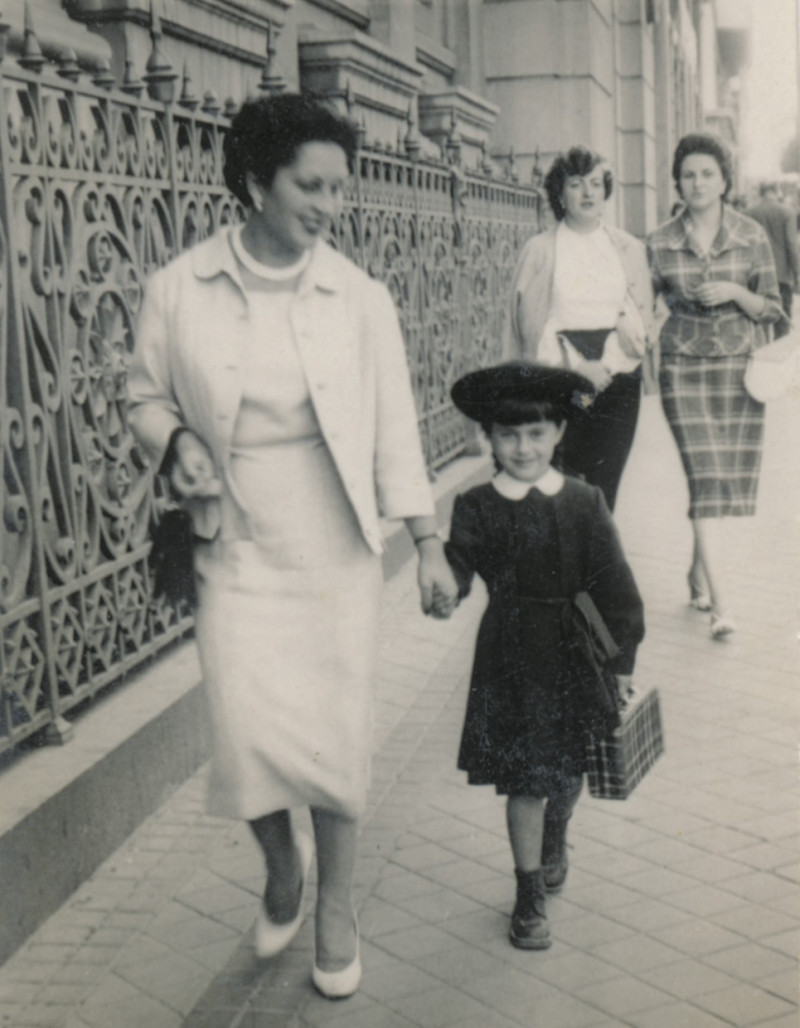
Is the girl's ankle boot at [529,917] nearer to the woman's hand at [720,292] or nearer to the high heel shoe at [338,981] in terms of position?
the high heel shoe at [338,981]

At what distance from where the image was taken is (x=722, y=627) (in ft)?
21.7

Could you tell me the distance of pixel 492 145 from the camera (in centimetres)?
1398

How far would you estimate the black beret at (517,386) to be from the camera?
3705 mm

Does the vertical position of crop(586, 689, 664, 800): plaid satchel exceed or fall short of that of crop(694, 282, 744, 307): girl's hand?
it falls short

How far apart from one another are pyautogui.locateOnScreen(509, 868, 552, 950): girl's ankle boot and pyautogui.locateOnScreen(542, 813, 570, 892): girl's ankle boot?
0.24 m

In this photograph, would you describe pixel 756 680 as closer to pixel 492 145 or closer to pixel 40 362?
pixel 40 362

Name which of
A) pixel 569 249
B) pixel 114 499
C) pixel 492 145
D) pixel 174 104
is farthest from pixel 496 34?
pixel 114 499

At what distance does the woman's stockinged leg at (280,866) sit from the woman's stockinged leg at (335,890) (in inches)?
3.6

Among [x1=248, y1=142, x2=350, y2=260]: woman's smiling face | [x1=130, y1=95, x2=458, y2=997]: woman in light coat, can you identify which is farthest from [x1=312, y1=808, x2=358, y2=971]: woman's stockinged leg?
[x1=248, y1=142, x2=350, y2=260]: woman's smiling face

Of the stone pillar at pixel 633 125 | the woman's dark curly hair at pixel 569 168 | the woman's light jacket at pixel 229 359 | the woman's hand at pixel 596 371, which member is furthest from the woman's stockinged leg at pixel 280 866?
the stone pillar at pixel 633 125

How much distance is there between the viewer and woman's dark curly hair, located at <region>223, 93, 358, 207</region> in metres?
3.37

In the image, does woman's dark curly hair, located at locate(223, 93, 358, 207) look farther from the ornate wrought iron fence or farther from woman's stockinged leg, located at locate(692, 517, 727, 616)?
woman's stockinged leg, located at locate(692, 517, 727, 616)

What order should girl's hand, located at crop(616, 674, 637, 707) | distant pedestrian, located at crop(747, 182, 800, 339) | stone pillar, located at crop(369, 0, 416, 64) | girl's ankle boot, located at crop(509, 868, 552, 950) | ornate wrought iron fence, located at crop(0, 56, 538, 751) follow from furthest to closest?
distant pedestrian, located at crop(747, 182, 800, 339) < stone pillar, located at crop(369, 0, 416, 64) < ornate wrought iron fence, located at crop(0, 56, 538, 751) < girl's hand, located at crop(616, 674, 637, 707) < girl's ankle boot, located at crop(509, 868, 552, 950)

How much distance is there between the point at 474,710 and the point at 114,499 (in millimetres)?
1712
